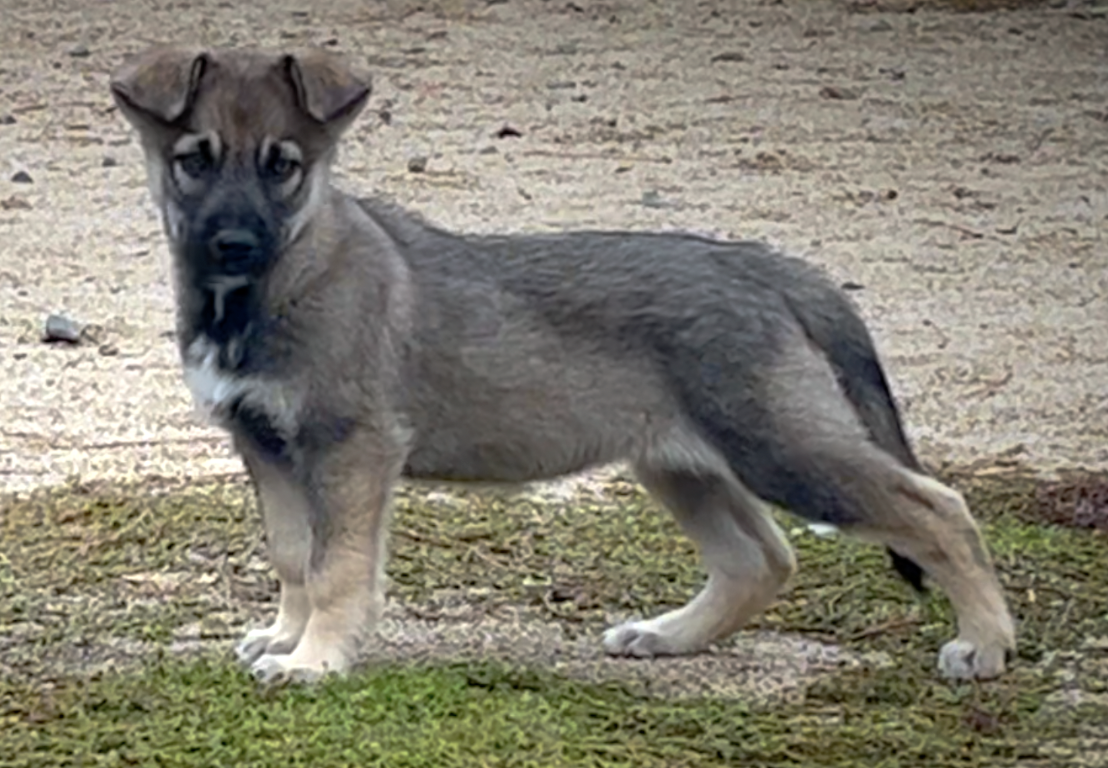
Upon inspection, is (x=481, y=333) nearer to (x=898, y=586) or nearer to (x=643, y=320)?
(x=643, y=320)

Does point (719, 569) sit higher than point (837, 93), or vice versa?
point (719, 569)

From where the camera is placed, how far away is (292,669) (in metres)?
5.21

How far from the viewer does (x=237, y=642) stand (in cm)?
565

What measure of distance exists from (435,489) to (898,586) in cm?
153

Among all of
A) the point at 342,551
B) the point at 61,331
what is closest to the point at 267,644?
the point at 342,551

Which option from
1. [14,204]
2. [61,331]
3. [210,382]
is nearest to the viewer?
[210,382]

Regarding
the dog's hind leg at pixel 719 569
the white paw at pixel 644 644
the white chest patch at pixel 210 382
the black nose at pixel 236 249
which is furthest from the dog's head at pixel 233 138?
the white paw at pixel 644 644

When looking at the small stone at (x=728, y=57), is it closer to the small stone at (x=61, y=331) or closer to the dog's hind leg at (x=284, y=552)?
the small stone at (x=61, y=331)

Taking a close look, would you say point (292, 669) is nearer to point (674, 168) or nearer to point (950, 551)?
point (950, 551)

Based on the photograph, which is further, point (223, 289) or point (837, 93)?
point (837, 93)

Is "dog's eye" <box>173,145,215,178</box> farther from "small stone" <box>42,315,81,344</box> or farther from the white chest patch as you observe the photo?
"small stone" <box>42,315,81,344</box>

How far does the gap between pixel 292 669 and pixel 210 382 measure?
664mm

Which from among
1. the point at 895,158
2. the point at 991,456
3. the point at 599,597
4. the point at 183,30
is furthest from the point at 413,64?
the point at 599,597

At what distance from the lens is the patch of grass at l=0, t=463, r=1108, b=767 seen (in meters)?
4.85
